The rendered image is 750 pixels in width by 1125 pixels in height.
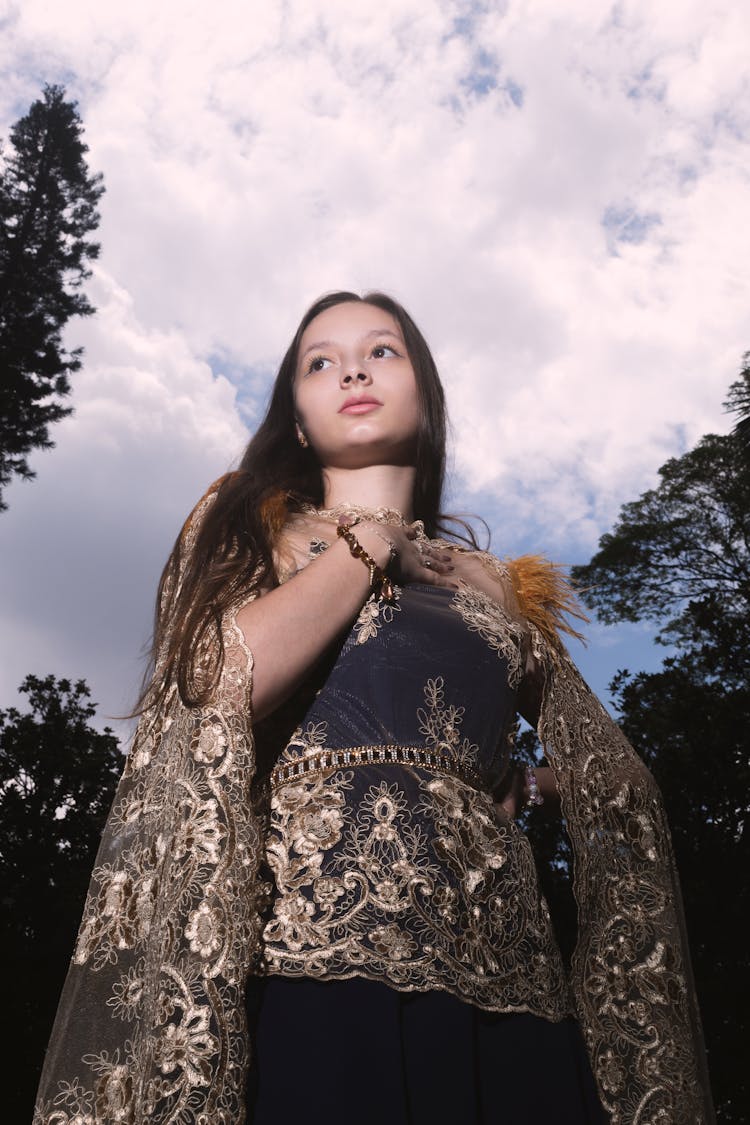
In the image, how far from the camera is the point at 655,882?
2086mm

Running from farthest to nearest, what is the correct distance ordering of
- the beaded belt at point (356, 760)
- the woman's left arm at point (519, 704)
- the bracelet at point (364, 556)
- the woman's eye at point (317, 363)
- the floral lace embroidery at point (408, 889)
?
the woman's eye at point (317, 363) → the woman's left arm at point (519, 704) → the bracelet at point (364, 556) → the beaded belt at point (356, 760) → the floral lace embroidery at point (408, 889)

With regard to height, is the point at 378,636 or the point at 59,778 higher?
the point at 59,778

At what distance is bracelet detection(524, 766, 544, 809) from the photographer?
223 centimetres

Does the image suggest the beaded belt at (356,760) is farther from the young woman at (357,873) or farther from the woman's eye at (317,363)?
the woman's eye at (317,363)

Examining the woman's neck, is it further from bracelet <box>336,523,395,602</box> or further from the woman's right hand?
bracelet <box>336,523,395,602</box>

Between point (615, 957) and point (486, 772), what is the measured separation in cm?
43

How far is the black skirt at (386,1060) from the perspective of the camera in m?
1.48

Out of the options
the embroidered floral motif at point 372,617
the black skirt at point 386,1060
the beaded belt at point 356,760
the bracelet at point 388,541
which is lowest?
the black skirt at point 386,1060

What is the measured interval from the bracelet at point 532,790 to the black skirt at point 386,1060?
603 millimetres

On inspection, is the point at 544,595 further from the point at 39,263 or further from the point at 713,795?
the point at 39,263

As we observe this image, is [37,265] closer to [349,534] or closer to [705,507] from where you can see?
[705,507]

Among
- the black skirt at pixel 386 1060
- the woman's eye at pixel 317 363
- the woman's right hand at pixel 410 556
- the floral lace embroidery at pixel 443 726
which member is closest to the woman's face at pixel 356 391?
the woman's eye at pixel 317 363

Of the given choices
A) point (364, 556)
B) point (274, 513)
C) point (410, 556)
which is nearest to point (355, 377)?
point (274, 513)

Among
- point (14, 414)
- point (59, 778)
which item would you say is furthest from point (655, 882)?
point (14, 414)
